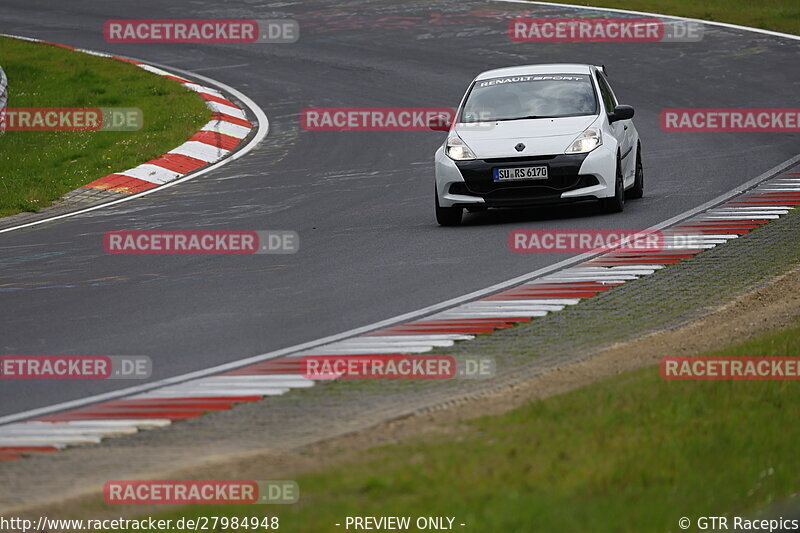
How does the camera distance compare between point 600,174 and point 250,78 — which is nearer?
point 600,174

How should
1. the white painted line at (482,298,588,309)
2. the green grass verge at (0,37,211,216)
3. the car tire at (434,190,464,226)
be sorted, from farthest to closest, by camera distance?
1. the green grass verge at (0,37,211,216)
2. the car tire at (434,190,464,226)
3. the white painted line at (482,298,588,309)

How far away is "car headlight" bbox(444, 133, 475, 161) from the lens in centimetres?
1445

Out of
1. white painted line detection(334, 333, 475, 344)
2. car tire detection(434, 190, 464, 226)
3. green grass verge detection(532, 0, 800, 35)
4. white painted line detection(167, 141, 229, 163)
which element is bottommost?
white painted line detection(167, 141, 229, 163)

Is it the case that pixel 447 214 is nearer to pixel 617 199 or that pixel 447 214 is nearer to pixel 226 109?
pixel 617 199

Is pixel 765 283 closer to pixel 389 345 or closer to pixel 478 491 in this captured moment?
pixel 389 345

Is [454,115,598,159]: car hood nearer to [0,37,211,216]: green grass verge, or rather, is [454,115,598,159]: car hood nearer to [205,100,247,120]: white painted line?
[0,37,211,216]: green grass verge

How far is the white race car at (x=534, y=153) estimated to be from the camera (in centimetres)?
1420

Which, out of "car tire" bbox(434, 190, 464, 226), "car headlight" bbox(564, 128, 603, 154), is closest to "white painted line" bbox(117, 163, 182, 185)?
"car tire" bbox(434, 190, 464, 226)

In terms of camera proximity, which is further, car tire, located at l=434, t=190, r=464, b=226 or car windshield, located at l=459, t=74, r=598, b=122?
car windshield, located at l=459, t=74, r=598, b=122

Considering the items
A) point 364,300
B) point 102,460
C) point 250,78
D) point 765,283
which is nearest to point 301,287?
point 364,300

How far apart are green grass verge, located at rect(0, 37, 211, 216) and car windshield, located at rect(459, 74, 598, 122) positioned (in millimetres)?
6020

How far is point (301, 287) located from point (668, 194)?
19.6ft

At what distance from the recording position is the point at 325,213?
15648mm

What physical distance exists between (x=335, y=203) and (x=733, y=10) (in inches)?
772
